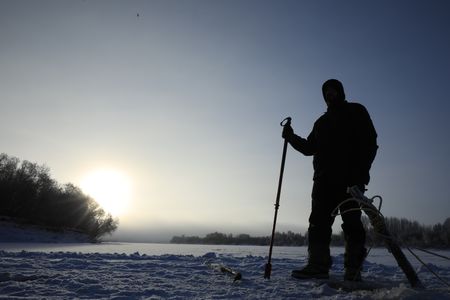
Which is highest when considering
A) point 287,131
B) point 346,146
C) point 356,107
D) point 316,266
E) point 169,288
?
point 356,107

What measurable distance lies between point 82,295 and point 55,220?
7079 cm

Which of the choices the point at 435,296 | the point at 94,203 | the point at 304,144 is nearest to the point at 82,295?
the point at 435,296

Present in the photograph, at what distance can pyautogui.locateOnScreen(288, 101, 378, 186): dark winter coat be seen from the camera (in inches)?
177

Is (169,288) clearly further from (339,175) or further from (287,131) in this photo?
(287,131)

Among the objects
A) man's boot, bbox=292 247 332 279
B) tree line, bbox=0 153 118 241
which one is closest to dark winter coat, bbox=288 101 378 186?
man's boot, bbox=292 247 332 279

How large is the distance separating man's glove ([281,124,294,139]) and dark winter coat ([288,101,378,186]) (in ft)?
1.61

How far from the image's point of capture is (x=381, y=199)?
11.5 ft

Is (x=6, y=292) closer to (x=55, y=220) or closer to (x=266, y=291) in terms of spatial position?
(x=266, y=291)

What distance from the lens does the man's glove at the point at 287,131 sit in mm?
5254

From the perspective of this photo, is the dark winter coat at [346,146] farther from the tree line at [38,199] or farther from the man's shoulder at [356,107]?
the tree line at [38,199]

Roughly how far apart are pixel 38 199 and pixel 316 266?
67.9m

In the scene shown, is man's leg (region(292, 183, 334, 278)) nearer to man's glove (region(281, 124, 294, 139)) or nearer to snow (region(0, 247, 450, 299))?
snow (region(0, 247, 450, 299))

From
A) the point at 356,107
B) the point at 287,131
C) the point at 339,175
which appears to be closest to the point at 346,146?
the point at 339,175

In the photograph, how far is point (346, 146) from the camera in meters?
4.64
